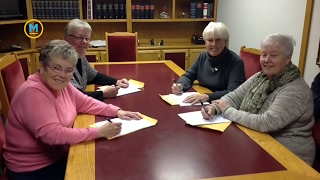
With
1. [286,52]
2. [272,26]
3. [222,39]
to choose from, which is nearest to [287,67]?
[286,52]

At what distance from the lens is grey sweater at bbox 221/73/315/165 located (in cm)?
142

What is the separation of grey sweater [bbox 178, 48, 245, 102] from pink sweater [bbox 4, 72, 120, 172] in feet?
3.14

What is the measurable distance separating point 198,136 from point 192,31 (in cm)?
377

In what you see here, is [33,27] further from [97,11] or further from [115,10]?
[115,10]

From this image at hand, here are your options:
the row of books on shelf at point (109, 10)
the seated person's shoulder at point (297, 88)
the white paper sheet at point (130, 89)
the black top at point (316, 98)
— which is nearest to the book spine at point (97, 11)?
the row of books on shelf at point (109, 10)

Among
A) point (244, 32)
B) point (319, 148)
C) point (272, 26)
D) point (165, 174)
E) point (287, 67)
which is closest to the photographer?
point (165, 174)

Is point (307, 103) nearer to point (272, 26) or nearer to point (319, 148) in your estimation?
point (319, 148)

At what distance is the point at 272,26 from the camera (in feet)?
10.4

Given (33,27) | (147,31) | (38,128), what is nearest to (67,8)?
(33,27)

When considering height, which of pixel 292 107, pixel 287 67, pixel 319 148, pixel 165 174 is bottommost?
pixel 319 148

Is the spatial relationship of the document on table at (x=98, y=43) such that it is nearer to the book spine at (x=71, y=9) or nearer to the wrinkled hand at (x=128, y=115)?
the book spine at (x=71, y=9)

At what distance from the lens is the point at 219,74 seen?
2336 millimetres

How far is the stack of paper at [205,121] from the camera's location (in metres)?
1.50

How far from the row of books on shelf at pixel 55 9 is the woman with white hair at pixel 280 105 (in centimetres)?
326
